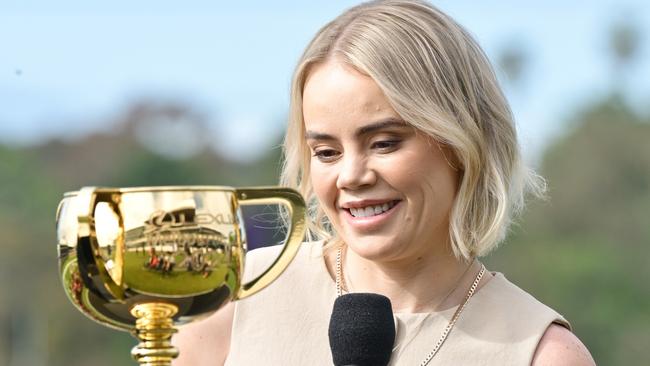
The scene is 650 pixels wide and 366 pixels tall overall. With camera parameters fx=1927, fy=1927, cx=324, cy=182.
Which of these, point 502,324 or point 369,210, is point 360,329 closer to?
point 369,210

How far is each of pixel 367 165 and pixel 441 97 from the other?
0.25 metres

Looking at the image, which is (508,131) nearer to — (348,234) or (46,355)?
(348,234)

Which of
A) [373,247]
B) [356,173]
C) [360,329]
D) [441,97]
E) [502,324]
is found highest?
[441,97]

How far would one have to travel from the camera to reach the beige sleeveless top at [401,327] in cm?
393

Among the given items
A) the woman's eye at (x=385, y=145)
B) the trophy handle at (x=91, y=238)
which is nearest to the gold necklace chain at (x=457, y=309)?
the woman's eye at (x=385, y=145)

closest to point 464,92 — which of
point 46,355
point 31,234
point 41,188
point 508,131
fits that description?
point 508,131

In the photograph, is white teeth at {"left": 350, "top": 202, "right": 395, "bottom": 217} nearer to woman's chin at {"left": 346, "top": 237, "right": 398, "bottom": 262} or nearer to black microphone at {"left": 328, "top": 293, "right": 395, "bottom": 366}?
woman's chin at {"left": 346, "top": 237, "right": 398, "bottom": 262}

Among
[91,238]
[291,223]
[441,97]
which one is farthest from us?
[441,97]

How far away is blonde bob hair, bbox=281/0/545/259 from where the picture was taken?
372cm

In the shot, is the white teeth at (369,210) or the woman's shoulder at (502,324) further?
the woman's shoulder at (502,324)

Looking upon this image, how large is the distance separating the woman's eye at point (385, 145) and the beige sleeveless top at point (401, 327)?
0.45 meters

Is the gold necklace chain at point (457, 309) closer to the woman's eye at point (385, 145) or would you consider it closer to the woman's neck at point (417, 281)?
the woman's neck at point (417, 281)

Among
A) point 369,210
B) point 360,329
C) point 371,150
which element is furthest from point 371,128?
point 360,329

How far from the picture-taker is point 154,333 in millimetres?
3061
